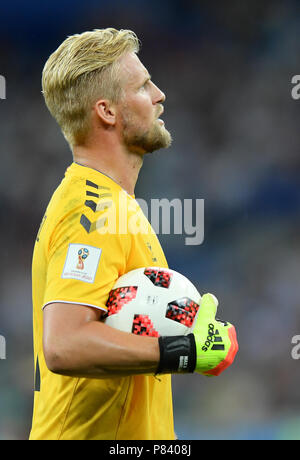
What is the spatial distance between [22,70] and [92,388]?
577cm

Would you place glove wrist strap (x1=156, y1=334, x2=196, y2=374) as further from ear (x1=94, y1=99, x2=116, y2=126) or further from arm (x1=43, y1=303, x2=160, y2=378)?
ear (x1=94, y1=99, x2=116, y2=126)

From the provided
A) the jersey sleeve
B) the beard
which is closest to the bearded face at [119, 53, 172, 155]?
the beard

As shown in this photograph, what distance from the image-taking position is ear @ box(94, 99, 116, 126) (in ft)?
8.30

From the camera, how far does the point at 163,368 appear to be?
79.1 inches

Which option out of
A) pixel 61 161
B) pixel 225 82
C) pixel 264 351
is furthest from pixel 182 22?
pixel 264 351

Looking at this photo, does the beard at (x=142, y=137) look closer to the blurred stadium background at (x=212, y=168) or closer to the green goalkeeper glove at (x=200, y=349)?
the green goalkeeper glove at (x=200, y=349)

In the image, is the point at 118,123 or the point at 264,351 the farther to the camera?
the point at 264,351

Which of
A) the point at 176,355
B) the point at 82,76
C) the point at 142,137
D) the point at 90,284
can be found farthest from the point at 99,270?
the point at 82,76

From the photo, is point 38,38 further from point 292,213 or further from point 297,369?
point 297,369

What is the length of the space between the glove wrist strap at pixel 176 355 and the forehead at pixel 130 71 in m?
1.18

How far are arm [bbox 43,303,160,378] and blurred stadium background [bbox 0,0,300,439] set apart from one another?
4194 mm

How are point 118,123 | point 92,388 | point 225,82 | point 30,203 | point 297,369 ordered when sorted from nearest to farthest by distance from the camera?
point 92,388 < point 118,123 < point 297,369 < point 30,203 < point 225,82

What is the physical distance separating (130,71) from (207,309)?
3.66 feet

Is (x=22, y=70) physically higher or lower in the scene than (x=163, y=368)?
higher
